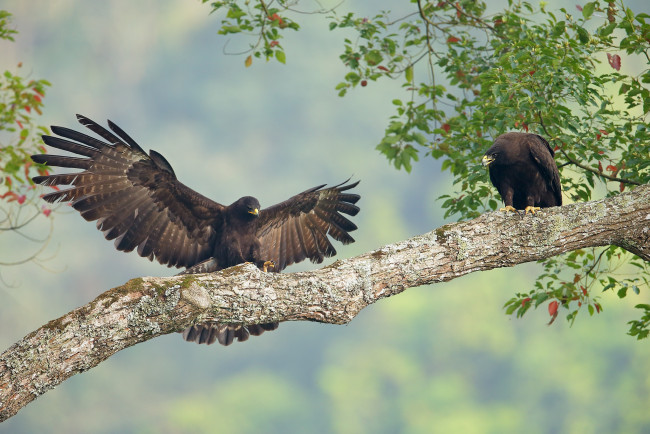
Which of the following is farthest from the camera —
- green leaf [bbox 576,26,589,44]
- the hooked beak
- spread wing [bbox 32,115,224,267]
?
green leaf [bbox 576,26,589,44]

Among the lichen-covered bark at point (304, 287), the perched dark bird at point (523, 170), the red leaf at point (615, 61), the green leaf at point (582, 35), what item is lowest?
the lichen-covered bark at point (304, 287)

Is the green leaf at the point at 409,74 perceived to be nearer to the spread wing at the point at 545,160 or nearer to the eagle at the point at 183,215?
the eagle at the point at 183,215

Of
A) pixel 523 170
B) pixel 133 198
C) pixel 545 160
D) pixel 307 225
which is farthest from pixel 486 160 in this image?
pixel 133 198

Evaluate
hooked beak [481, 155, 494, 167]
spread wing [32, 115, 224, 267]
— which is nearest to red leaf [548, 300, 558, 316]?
hooked beak [481, 155, 494, 167]

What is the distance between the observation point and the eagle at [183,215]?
16.6 feet

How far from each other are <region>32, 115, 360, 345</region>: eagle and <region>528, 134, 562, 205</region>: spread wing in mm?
2002

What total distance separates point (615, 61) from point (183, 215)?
4.11 meters

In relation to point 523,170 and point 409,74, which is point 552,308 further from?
point 409,74

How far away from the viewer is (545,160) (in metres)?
5.30

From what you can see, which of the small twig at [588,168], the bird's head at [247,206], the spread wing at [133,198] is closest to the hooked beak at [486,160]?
the small twig at [588,168]

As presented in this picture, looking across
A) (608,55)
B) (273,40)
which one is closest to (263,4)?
(273,40)

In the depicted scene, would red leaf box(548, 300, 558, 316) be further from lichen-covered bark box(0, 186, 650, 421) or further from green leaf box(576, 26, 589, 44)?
green leaf box(576, 26, 589, 44)

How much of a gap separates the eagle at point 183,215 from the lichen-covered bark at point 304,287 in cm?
112

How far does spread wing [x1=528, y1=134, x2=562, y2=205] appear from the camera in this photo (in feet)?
17.4
